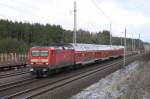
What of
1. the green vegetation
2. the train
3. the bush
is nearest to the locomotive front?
the train

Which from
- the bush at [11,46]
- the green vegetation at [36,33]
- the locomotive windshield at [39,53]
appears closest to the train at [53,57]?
the locomotive windshield at [39,53]

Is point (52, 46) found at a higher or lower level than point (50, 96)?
higher

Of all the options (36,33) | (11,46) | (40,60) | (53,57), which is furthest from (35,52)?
(36,33)

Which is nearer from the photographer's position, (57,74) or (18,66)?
(57,74)

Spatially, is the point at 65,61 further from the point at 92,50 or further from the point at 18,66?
the point at 92,50

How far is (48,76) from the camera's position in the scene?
96.4ft

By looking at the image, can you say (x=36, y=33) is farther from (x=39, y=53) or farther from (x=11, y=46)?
(x=39, y=53)

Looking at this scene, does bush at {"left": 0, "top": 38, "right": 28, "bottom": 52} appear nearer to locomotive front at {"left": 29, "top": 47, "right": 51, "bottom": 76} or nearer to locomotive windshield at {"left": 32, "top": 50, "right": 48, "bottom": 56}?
locomotive windshield at {"left": 32, "top": 50, "right": 48, "bottom": 56}

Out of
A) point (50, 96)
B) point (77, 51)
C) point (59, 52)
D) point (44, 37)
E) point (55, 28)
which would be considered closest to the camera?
point (50, 96)

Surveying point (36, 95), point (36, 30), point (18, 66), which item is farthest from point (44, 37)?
point (36, 95)

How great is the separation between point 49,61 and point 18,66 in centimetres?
1063

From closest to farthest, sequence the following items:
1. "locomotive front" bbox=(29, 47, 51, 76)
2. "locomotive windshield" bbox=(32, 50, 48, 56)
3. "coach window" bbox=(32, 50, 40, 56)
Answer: "locomotive front" bbox=(29, 47, 51, 76), "locomotive windshield" bbox=(32, 50, 48, 56), "coach window" bbox=(32, 50, 40, 56)

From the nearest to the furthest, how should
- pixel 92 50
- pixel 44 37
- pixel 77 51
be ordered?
pixel 77 51 → pixel 92 50 → pixel 44 37

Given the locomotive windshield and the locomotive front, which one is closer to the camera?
the locomotive front
